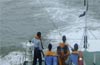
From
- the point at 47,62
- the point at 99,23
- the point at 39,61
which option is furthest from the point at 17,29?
the point at 47,62

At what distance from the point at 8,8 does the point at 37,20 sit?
152 inches

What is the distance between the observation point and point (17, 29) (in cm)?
2056

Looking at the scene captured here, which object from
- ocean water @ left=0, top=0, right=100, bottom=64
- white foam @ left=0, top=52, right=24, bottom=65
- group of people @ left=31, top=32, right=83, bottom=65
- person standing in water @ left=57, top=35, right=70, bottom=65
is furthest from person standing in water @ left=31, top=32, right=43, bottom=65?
ocean water @ left=0, top=0, right=100, bottom=64

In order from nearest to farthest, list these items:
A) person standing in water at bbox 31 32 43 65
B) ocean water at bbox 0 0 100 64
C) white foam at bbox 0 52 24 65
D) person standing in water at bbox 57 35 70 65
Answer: person standing in water at bbox 57 35 70 65, person standing in water at bbox 31 32 43 65, white foam at bbox 0 52 24 65, ocean water at bbox 0 0 100 64

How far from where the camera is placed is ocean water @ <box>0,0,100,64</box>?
1797cm

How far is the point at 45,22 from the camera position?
21.6 metres

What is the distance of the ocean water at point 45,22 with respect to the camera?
17973 mm

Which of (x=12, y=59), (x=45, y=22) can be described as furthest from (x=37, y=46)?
(x=45, y=22)

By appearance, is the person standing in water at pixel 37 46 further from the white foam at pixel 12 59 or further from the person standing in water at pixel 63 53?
the white foam at pixel 12 59

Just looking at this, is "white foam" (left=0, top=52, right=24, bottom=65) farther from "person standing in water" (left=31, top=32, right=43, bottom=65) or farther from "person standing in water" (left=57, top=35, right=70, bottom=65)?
"person standing in water" (left=57, top=35, right=70, bottom=65)

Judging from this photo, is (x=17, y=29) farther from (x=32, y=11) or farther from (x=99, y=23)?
(x=99, y=23)

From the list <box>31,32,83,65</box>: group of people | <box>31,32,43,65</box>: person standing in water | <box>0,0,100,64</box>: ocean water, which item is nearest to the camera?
<box>31,32,83,65</box>: group of people

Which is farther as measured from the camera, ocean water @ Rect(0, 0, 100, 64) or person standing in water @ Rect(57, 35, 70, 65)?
ocean water @ Rect(0, 0, 100, 64)

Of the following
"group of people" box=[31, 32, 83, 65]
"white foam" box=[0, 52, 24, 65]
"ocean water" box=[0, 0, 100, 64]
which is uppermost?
"ocean water" box=[0, 0, 100, 64]
